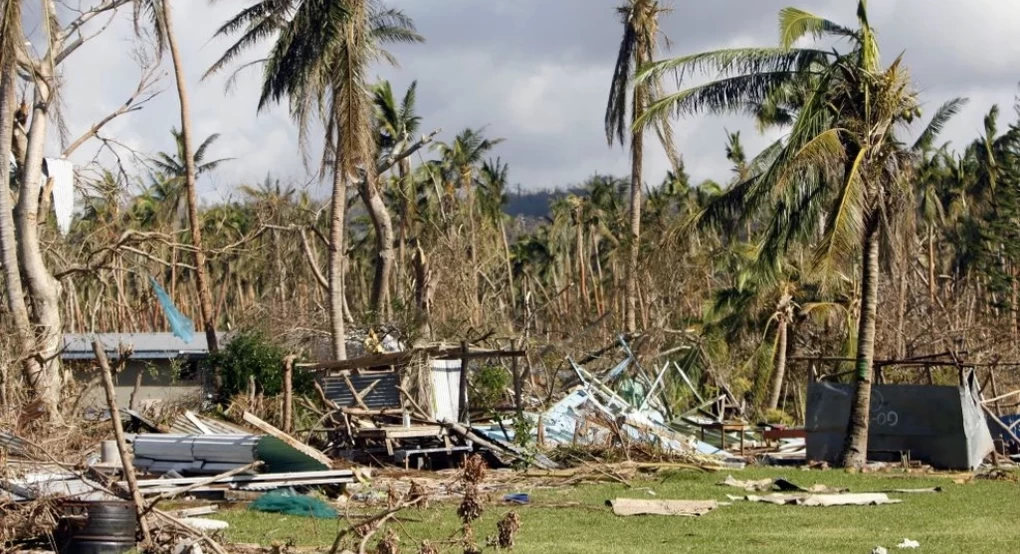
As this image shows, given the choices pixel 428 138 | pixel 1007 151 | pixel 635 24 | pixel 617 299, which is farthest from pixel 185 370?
pixel 1007 151

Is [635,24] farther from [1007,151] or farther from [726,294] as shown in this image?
[1007,151]

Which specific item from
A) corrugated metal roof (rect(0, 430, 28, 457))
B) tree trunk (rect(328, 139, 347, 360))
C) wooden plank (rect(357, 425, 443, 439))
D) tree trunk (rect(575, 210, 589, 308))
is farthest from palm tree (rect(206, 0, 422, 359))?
tree trunk (rect(575, 210, 589, 308))

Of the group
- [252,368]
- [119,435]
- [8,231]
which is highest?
[8,231]

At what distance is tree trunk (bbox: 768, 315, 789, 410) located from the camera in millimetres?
33812

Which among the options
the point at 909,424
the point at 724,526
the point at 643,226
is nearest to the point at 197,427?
the point at 724,526

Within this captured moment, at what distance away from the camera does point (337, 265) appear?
29.2 m

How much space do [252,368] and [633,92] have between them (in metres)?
14.0

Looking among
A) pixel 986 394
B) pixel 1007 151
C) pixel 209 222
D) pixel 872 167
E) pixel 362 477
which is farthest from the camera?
pixel 209 222

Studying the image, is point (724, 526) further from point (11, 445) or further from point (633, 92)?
point (633, 92)

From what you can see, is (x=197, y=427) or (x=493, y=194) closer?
(x=197, y=427)

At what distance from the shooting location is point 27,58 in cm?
2108

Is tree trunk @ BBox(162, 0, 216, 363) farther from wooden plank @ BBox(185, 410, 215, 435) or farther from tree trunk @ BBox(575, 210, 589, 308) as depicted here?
tree trunk @ BBox(575, 210, 589, 308)

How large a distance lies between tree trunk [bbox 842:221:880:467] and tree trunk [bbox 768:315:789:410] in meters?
11.6

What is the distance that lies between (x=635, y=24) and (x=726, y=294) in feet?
26.6
